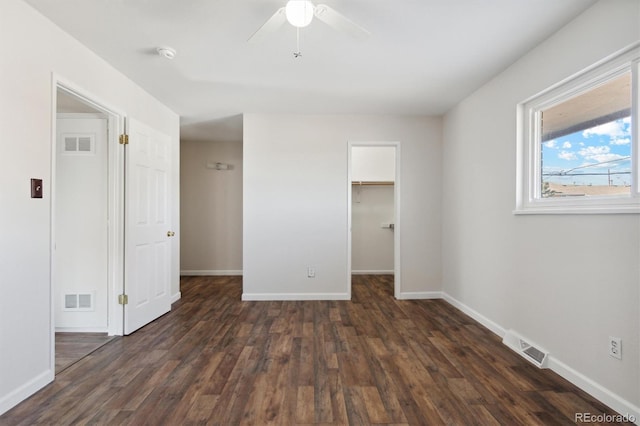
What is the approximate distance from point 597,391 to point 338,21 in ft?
8.73

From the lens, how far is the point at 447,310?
11.7ft

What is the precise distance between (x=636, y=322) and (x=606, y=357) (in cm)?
31

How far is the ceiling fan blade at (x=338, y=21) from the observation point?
1600mm

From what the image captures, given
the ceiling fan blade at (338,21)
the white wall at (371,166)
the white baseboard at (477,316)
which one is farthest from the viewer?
the white wall at (371,166)

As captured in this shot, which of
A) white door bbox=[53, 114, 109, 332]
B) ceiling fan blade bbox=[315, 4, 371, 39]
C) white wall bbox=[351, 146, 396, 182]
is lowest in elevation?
white door bbox=[53, 114, 109, 332]

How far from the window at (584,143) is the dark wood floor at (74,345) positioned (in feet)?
12.4

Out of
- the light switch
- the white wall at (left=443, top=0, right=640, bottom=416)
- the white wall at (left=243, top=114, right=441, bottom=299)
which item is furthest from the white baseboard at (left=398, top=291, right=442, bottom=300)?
the light switch

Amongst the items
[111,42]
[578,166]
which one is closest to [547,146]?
[578,166]

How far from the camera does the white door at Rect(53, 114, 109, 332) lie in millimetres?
2863

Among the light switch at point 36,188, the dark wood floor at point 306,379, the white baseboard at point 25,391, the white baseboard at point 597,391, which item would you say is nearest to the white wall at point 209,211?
the dark wood floor at point 306,379

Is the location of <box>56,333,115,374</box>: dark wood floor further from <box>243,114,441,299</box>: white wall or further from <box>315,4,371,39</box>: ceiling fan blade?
<box>315,4,371,39</box>: ceiling fan blade

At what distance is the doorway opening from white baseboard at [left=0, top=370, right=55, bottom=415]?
2.79 ft

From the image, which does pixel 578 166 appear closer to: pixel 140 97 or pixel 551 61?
pixel 551 61

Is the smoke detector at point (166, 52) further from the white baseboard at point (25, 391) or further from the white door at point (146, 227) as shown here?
the white baseboard at point (25, 391)
